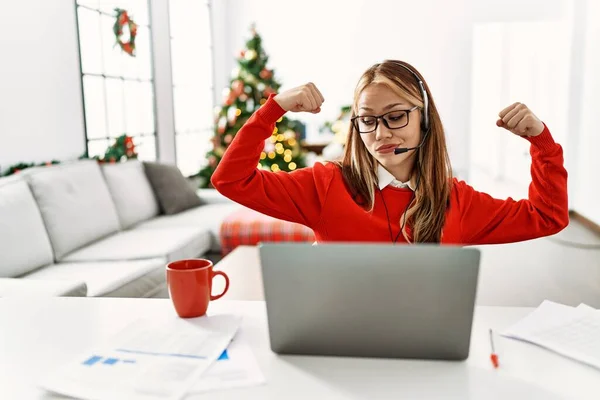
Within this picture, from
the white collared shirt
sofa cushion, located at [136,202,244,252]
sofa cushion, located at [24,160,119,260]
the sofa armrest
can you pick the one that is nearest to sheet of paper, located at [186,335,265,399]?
the white collared shirt

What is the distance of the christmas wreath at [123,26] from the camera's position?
458 cm

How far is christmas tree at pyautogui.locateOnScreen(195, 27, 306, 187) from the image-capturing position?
566 cm

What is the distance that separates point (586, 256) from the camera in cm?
425

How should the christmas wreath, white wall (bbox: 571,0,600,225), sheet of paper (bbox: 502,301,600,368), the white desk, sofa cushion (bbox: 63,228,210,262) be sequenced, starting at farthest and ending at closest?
1. white wall (bbox: 571,0,600,225)
2. the christmas wreath
3. sofa cushion (bbox: 63,228,210,262)
4. sheet of paper (bbox: 502,301,600,368)
5. the white desk

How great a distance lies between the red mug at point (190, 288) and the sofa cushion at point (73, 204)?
2159 millimetres

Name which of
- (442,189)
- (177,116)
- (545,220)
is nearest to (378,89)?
(442,189)

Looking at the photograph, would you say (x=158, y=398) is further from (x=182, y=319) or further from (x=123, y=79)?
(x=123, y=79)

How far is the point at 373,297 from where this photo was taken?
0.88 meters

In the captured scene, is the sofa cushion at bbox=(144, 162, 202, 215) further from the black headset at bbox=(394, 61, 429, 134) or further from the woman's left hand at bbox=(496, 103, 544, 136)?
the woman's left hand at bbox=(496, 103, 544, 136)

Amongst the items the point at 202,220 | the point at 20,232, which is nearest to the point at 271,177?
the point at 20,232

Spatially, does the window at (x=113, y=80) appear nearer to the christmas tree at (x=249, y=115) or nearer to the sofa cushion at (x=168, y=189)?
the sofa cushion at (x=168, y=189)

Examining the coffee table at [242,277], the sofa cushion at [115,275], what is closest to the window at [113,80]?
the sofa cushion at [115,275]

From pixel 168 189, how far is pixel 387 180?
3.07 meters

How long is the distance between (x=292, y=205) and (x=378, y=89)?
36 cm
